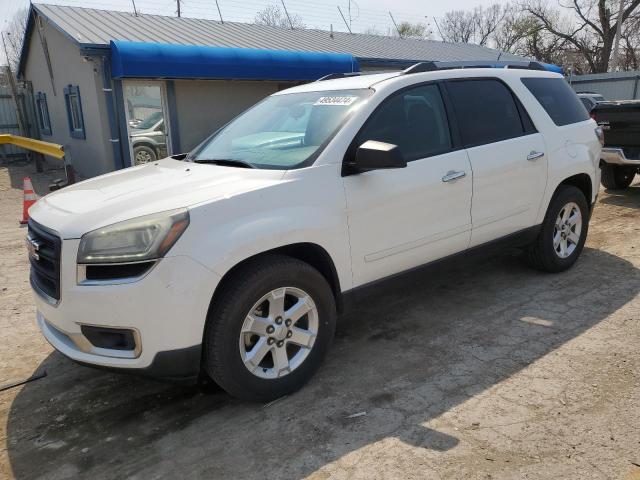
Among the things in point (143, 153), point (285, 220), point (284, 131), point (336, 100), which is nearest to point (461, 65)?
point (336, 100)

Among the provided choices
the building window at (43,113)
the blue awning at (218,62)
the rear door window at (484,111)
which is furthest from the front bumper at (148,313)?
the building window at (43,113)

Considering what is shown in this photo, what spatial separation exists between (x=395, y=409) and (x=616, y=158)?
23.1 feet

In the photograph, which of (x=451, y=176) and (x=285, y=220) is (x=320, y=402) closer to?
(x=285, y=220)

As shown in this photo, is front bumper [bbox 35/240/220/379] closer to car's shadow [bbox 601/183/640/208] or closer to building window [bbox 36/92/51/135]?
car's shadow [bbox 601/183/640/208]

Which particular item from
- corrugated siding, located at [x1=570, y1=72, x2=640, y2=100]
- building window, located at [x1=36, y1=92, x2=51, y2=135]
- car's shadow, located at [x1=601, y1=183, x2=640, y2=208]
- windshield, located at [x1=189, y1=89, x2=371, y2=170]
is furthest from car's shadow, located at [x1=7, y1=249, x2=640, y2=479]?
corrugated siding, located at [x1=570, y1=72, x2=640, y2=100]

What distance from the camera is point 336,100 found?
372 cm

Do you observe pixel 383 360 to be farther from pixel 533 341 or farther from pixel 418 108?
pixel 418 108

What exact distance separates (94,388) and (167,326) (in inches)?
45.7

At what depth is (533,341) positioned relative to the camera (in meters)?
3.77

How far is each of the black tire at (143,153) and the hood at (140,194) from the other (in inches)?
365

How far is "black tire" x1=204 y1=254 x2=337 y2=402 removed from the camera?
9.26 feet

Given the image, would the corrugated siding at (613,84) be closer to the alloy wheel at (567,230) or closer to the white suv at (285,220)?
the alloy wheel at (567,230)

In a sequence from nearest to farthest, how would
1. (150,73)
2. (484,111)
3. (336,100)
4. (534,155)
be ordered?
1. (336,100)
2. (484,111)
3. (534,155)
4. (150,73)

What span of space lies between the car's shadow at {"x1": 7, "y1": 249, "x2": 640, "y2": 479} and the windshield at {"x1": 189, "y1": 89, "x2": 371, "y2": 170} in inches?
49.5
